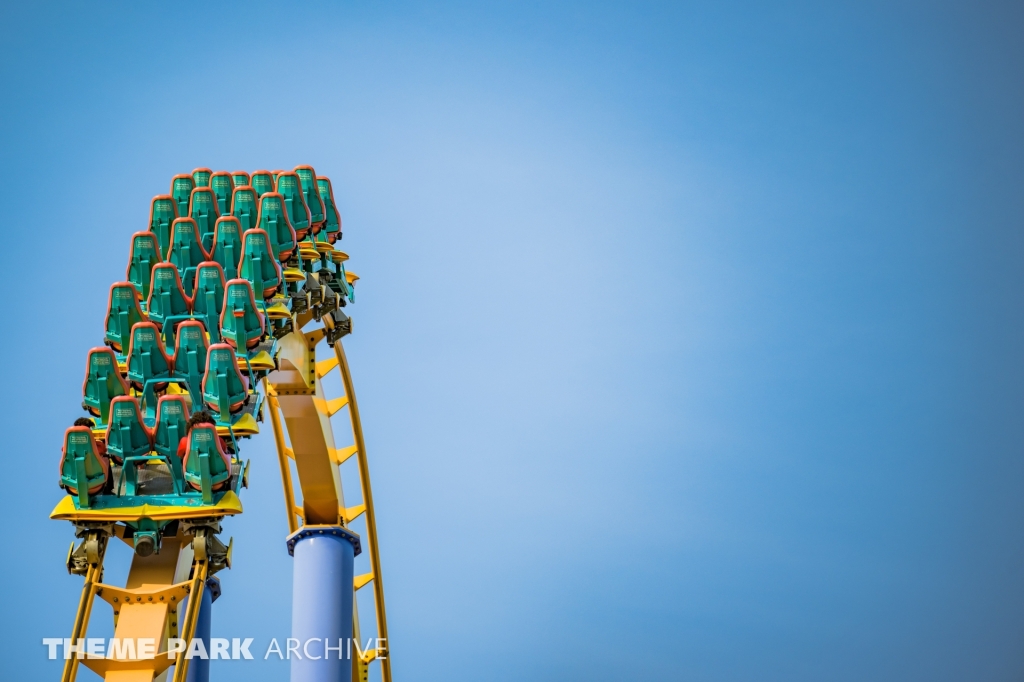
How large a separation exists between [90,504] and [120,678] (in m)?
1.60

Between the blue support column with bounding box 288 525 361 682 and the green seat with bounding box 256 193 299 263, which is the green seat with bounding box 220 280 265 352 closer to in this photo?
the green seat with bounding box 256 193 299 263

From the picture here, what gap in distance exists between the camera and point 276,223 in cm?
1524

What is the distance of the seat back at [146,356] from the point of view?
39.4 ft

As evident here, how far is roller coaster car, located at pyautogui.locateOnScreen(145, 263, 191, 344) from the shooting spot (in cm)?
1322

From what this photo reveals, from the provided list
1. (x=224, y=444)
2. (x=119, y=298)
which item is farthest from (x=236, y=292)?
(x=224, y=444)

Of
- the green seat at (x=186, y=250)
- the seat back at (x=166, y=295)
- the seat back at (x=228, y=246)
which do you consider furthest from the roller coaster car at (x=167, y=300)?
the green seat at (x=186, y=250)

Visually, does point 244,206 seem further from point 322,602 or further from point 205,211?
point 322,602

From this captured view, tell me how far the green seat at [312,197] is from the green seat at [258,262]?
8.07 ft

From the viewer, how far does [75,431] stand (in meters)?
11.0

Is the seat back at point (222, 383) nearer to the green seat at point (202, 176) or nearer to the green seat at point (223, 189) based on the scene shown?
the green seat at point (223, 189)

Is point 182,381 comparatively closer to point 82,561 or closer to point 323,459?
point 82,561

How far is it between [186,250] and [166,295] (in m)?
1.60

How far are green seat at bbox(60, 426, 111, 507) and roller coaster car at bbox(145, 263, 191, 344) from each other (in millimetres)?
2427

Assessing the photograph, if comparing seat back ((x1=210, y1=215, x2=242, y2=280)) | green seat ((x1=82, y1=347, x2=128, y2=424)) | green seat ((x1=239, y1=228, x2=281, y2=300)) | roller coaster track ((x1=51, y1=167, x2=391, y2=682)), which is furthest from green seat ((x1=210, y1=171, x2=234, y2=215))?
green seat ((x1=82, y1=347, x2=128, y2=424))
